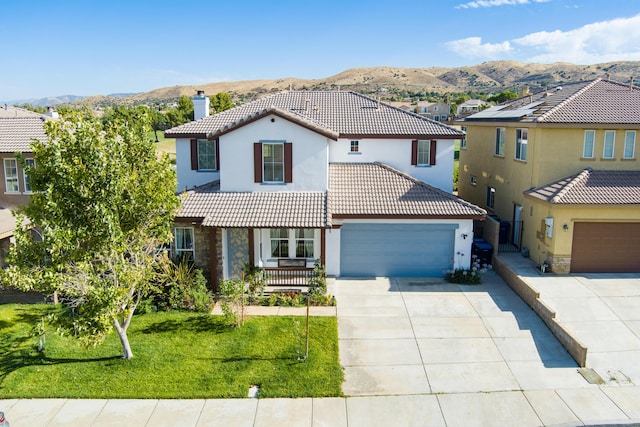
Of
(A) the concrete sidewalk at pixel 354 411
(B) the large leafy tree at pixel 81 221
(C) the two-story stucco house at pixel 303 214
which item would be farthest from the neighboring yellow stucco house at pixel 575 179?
(B) the large leafy tree at pixel 81 221

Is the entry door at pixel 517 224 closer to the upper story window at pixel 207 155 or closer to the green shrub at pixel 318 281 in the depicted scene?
the green shrub at pixel 318 281

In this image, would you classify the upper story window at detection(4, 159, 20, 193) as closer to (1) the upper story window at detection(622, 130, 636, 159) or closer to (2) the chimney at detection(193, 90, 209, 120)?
(2) the chimney at detection(193, 90, 209, 120)

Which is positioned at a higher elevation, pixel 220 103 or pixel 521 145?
pixel 220 103

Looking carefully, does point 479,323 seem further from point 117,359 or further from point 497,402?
point 117,359

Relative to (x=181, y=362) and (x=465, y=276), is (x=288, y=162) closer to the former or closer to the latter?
(x=465, y=276)

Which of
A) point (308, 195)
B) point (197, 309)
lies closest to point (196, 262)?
point (197, 309)

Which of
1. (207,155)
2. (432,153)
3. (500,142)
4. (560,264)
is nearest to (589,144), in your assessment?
(500,142)
